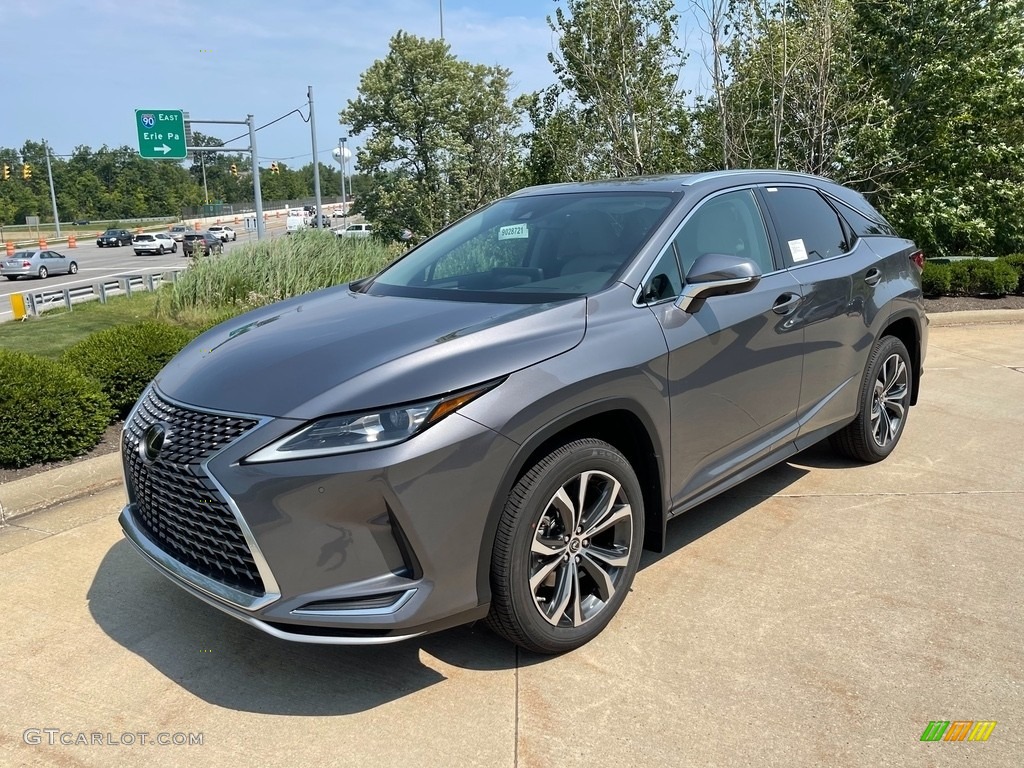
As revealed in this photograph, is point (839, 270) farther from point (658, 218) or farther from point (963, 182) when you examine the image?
point (963, 182)

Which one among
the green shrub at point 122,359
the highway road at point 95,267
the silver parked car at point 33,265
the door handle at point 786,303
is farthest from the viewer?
the silver parked car at point 33,265

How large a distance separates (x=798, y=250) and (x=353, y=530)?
2837mm

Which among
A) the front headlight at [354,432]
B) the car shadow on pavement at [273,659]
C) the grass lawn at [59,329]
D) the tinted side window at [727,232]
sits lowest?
the car shadow on pavement at [273,659]

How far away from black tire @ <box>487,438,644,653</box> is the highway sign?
111 feet

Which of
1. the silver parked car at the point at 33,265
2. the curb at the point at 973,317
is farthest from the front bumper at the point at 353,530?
the silver parked car at the point at 33,265

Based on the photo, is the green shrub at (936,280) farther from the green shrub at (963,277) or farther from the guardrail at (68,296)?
the guardrail at (68,296)

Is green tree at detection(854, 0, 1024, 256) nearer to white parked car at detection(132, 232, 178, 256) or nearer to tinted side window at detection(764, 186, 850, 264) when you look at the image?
tinted side window at detection(764, 186, 850, 264)

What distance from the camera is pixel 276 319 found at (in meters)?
3.56

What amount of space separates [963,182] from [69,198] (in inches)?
4044

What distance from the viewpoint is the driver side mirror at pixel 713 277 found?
3252 millimetres

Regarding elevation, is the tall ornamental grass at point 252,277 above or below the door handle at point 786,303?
below

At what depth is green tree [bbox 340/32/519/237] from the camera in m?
17.3

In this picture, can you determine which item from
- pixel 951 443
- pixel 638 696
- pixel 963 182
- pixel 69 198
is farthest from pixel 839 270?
pixel 69 198

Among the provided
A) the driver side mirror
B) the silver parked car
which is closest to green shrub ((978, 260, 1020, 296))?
the driver side mirror
